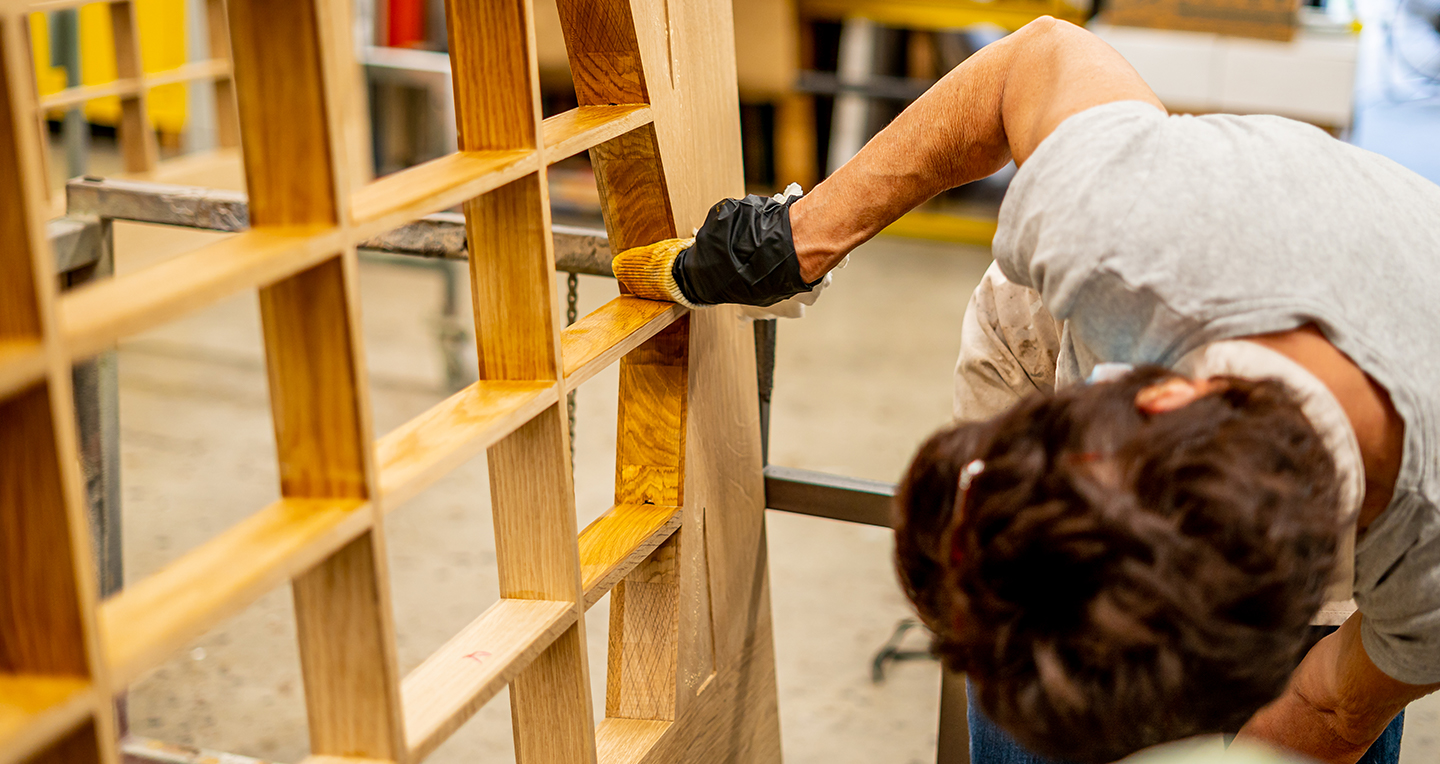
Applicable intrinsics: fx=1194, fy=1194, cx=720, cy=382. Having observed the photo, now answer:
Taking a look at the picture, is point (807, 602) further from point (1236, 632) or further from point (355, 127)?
point (355, 127)

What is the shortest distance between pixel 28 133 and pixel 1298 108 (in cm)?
418

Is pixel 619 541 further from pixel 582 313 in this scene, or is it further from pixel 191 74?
pixel 582 313

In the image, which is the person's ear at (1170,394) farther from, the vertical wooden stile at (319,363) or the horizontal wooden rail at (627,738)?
the horizontal wooden rail at (627,738)

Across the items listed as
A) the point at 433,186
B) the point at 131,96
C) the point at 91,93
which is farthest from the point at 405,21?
the point at 433,186

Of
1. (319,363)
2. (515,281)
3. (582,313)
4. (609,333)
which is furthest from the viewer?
(582,313)

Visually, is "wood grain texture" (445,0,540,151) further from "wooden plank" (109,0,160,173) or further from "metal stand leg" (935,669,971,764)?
"wooden plank" (109,0,160,173)

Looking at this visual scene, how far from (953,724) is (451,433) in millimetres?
1062

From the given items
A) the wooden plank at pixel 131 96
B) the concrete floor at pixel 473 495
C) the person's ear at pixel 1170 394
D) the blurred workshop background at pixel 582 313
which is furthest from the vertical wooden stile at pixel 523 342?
the wooden plank at pixel 131 96

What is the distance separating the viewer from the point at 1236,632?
2.73 feet

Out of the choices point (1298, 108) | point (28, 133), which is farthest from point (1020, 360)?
point (1298, 108)

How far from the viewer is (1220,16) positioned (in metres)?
4.05

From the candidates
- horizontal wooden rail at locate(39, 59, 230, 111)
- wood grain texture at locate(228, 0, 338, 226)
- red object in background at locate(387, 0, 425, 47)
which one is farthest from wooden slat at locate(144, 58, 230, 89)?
wood grain texture at locate(228, 0, 338, 226)

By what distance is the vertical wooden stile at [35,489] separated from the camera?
1.92ft

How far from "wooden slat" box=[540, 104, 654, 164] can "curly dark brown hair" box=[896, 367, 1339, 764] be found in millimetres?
444
